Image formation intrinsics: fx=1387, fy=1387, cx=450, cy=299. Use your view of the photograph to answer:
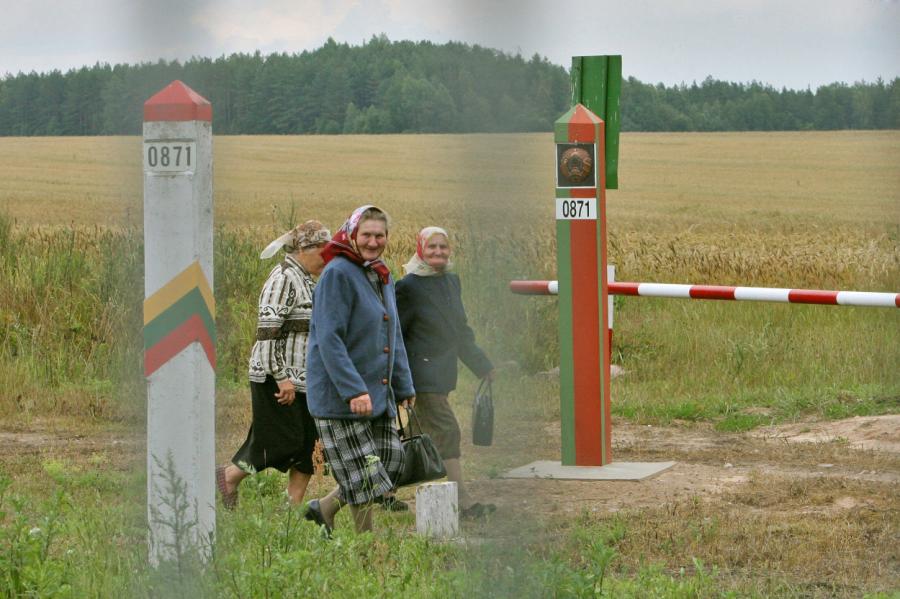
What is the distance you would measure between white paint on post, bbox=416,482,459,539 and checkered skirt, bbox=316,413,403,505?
0.19m

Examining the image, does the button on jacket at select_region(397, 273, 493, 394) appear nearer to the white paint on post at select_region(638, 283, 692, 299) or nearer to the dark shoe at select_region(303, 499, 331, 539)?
the dark shoe at select_region(303, 499, 331, 539)

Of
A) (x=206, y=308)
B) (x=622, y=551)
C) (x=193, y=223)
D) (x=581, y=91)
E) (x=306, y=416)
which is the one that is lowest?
(x=622, y=551)

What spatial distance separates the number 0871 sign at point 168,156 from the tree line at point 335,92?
18.4 inches

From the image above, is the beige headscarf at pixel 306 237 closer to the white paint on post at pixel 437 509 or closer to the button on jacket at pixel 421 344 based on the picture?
the button on jacket at pixel 421 344

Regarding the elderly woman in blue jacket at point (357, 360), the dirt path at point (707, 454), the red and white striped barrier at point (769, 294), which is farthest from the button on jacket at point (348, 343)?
the red and white striped barrier at point (769, 294)

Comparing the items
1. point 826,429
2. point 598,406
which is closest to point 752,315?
point 826,429

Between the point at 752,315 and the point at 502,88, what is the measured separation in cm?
1094

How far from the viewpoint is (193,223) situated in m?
3.21

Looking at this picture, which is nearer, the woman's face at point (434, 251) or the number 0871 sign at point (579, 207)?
the woman's face at point (434, 251)

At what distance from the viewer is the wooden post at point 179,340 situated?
3.16 meters

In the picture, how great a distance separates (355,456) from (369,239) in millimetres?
807

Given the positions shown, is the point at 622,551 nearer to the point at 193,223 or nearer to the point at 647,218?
the point at 193,223

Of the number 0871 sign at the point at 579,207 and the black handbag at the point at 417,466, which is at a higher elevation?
the number 0871 sign at the point at 579,207

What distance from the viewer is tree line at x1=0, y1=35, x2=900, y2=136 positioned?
141cm
